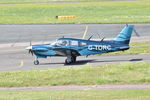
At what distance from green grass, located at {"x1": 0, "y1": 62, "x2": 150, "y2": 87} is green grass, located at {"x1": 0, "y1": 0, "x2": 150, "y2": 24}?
31.7 m

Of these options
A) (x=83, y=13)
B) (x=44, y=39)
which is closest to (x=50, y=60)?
(x=44, y=39)


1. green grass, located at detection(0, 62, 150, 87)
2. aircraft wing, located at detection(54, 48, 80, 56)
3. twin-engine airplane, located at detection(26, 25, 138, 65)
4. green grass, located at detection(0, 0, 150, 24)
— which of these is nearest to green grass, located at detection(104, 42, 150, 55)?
twin-engine airplane, located at detection(26, 25, 138, 65)

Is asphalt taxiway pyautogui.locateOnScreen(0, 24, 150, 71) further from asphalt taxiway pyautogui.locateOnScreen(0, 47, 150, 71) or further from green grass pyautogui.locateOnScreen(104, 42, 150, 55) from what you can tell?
green grass pyautogui.locateOnScreen(104, 42, 150, 55)

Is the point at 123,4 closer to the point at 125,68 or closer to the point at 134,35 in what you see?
the point at 134,35

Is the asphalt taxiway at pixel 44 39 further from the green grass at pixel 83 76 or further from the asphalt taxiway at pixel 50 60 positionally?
the green grass at pixel 83 76

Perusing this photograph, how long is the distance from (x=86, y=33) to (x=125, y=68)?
76.9ft

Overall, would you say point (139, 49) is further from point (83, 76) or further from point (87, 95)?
point (87, 95)

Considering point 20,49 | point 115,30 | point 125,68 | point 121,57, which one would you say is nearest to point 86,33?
point 115,30

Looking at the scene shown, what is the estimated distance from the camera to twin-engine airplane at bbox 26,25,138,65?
1383 inches

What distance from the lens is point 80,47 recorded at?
35.6 meters

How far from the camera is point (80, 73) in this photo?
29375mm

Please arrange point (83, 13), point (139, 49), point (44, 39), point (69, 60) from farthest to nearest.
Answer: point (83, 13)
point (44, 39)
point (139, 49)
point (69, 60)

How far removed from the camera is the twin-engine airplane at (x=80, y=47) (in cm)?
3512

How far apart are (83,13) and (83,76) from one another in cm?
4949
